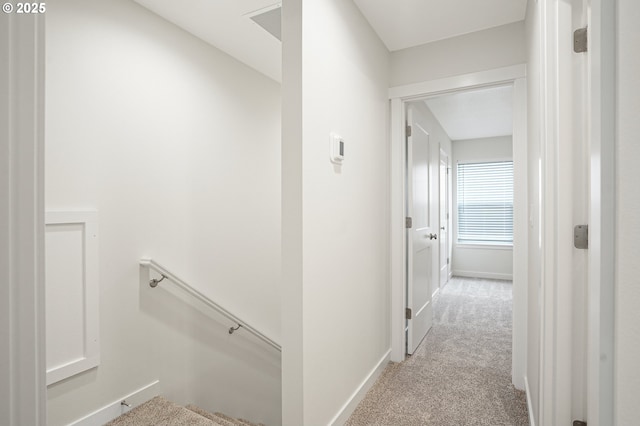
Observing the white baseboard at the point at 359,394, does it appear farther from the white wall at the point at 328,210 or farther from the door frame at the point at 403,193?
the door frame at the point at 403,193

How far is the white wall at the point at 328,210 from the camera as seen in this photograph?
150 centimetres

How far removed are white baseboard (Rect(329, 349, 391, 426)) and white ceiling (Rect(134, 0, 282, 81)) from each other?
95.9 inches

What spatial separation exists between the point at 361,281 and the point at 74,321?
1.62 m

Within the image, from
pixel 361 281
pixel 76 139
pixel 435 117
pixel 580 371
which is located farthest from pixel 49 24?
pixel 435 117

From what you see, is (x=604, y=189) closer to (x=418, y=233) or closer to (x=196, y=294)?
(x=196, y=294)

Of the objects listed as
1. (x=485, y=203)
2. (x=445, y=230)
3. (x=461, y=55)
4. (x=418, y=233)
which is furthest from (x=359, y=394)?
(x=485, y=203)

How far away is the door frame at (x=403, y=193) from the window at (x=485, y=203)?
3.92 meters

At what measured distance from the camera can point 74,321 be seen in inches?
70.1

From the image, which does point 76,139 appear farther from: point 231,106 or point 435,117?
point 435,117

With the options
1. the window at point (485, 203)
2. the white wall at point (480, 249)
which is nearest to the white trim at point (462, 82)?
the white wall at point (480, 249)

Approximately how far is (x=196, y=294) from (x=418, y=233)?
1.85 meters

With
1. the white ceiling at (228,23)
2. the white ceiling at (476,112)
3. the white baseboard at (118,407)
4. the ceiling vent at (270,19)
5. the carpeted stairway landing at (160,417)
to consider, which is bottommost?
the carpeted stairway landing at (160,417)

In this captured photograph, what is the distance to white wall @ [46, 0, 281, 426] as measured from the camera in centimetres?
179

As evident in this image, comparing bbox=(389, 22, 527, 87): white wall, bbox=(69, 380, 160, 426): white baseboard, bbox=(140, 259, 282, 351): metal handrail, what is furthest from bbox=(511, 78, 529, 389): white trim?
bbox=(69, 380, 160, 426): white baseboard
